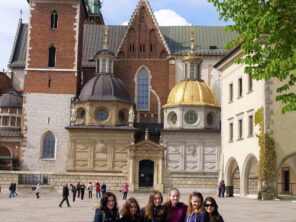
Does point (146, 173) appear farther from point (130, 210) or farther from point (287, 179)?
point (130, 210)

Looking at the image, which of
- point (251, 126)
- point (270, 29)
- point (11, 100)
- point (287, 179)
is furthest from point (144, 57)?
point (270, 29)

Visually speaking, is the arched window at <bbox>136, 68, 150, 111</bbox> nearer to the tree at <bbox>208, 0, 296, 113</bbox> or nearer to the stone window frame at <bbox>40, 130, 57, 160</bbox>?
the stone window frame at <bbox>40, 130, 57, 160</bbox>

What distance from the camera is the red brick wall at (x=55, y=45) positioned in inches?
2026

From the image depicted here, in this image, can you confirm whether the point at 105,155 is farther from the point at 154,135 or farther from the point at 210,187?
the point at 210,187

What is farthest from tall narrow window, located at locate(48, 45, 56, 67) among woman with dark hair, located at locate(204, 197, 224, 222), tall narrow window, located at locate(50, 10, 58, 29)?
woman with dark hair, located at locate(204, 197, 224, 222)

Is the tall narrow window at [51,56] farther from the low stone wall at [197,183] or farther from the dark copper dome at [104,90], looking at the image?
the low stone wall at [197,183]

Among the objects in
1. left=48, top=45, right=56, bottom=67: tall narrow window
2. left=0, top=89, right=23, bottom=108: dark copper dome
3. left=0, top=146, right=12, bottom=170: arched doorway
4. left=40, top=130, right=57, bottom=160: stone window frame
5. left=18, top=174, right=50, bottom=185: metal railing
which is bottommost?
left=18, top=174, right=50, bottom=185: metal railing

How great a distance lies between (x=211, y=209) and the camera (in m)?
7.59

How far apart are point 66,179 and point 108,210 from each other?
36317mm

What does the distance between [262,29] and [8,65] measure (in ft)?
166

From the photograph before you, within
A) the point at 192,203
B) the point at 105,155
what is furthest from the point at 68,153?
the point at 192,203

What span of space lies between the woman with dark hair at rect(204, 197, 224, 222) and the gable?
5000cm

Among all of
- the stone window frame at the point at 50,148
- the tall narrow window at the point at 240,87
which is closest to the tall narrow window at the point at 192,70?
the stone window frame at the point at 50,148

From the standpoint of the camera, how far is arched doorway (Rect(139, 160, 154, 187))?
4647 centimetres
